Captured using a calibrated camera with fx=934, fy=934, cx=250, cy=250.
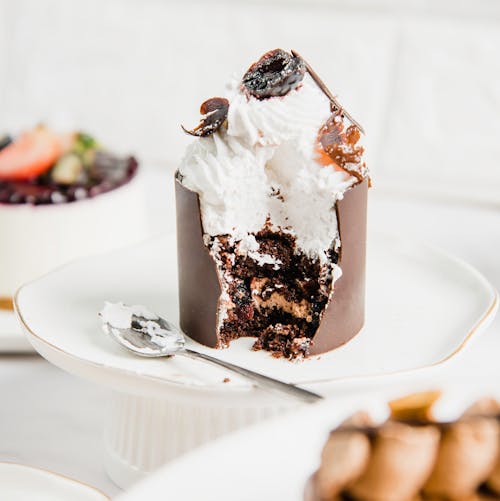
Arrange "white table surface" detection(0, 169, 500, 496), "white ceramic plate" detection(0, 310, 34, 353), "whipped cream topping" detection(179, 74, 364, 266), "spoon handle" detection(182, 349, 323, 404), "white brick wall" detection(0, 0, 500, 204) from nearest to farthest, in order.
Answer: "spoon handle" detection(182, 349, 323, 404)
"whipped cream topping" detection(179, 74, 364, 266)
"white table surface" detection(0, 169, 500, 496)
"white ceramic plate" detection(0, 310, 34, 353)
"white brick wall" detection(0, 0, 500, 204)

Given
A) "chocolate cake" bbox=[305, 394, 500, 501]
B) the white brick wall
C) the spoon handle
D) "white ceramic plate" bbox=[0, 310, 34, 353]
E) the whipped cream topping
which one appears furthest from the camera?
the white brick wall

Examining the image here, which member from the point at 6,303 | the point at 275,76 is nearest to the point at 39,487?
the point at 275,76

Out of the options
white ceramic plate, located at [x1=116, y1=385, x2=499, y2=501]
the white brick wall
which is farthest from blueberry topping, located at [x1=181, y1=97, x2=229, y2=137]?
the white brick wall

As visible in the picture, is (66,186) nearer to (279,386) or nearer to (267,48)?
(279,386)

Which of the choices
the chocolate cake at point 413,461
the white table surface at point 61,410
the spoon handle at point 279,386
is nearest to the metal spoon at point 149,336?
the spoon handle at point 279,386

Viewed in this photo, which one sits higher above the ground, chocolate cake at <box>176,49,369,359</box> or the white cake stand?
chocolate cake at <box>176,49,369,359</box>

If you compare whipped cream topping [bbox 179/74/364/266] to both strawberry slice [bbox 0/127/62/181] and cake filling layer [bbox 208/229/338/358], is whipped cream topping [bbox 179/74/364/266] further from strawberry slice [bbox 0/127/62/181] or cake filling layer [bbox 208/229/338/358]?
strawberry slice [bbox 0/127/62/181]

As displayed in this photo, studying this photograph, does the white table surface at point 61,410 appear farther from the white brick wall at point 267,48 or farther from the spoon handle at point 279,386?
the white brick wall at point 267,48

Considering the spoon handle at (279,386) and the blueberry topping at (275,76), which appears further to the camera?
the blueberry topping at (275,76)
